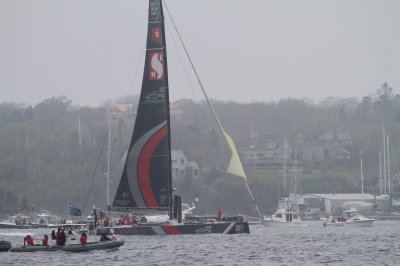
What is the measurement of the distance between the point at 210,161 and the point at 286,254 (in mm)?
117682

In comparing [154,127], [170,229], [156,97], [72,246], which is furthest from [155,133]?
[72,246]

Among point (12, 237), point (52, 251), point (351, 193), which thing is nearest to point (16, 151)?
point (351, 193)

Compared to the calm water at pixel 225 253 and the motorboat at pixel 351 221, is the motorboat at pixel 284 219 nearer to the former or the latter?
the motorboat at pixel 351 221

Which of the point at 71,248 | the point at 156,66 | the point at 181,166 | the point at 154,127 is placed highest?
the point at 156,66

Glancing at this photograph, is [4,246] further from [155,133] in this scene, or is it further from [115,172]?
[115,172]

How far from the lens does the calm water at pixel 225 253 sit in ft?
190

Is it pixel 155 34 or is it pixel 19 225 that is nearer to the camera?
pixel 155 34

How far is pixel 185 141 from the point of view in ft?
607

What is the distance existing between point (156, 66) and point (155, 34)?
2.12m

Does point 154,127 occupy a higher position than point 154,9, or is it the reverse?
point 154,9

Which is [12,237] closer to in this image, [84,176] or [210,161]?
[84,176]

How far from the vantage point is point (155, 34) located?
7750 centimetres

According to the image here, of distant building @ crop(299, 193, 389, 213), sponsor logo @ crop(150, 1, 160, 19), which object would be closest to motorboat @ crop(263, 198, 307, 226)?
sponsor logo @ crop(150, 1, 160, 19)

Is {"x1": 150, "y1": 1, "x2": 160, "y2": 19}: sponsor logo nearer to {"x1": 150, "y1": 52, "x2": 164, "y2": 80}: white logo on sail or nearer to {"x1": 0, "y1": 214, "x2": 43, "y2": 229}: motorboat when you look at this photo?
{"x1": 150, "y1": 52, "x2": 164, "y2": 80}: white logo on sail
